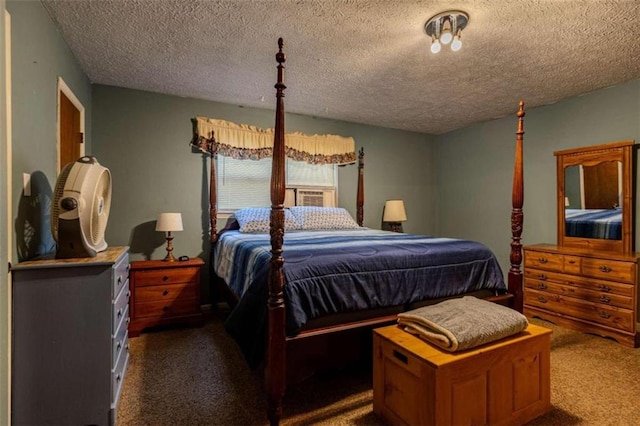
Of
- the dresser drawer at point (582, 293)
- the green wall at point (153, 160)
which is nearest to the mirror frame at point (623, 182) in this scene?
the dresser drawer at point (582, 293)

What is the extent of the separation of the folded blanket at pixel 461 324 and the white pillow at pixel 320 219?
193 centimetres

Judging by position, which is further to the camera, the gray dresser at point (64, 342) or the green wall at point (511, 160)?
the green wall at point (511, 160)

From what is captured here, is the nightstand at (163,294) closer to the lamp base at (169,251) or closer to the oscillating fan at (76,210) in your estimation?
the lamp base at (169,251)

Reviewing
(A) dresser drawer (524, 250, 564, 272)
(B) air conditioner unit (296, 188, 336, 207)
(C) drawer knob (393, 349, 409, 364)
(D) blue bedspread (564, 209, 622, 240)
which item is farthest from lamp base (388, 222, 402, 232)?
(C) drawer knob (393, 349, 409, 364)

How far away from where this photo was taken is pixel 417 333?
5.44 ft

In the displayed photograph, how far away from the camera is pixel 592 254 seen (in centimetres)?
289

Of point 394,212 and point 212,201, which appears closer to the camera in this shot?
point 212,201

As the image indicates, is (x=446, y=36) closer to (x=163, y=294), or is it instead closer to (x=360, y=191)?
(x=360, y=191)

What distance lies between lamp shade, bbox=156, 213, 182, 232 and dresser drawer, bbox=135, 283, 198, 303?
0.55 meters

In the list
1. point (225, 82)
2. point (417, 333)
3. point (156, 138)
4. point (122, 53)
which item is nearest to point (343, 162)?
point (225, 82)

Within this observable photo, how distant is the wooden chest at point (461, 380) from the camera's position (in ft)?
4.61

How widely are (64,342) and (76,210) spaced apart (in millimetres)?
646

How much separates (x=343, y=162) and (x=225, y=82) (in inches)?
73.6

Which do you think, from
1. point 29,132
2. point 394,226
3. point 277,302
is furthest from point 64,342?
Answer: point 394,226
